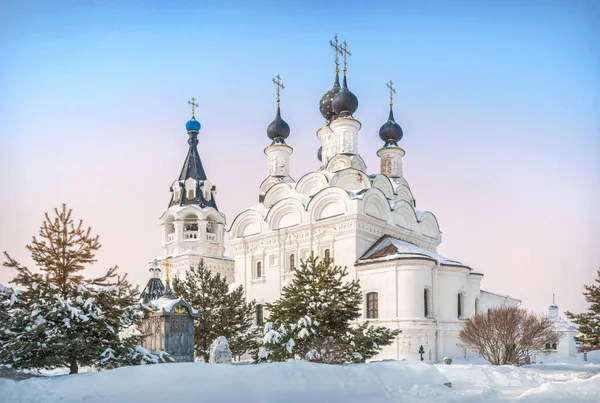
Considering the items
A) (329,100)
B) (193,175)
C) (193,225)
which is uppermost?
(329,100)

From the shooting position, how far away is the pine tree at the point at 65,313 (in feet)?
34.8

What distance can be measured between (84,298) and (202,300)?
1035 centimetres

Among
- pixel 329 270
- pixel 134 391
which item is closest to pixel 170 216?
pixel 329 270

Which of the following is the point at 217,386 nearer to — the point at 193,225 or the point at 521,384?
the point at 521,384

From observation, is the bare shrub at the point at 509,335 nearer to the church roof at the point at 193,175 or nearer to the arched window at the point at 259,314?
the arched window at the point at 259,314

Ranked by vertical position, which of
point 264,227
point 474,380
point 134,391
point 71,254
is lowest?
point 474,380

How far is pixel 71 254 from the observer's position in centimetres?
1162

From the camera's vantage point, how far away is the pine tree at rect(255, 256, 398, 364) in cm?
1576

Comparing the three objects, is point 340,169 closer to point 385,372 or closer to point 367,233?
point 367,233

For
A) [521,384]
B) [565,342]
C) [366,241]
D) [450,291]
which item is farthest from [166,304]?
[565,342]

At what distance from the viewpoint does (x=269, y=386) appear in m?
9.20

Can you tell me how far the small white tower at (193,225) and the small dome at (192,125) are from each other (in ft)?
4.74

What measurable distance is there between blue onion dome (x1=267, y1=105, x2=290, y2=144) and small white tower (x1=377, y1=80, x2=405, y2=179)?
18.4ft

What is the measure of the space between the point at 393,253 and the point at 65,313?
53.8ft
